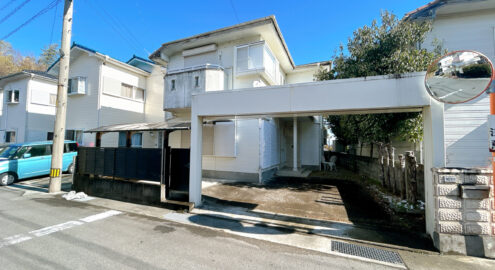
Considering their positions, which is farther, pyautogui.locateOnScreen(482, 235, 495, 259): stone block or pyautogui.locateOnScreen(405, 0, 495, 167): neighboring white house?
pyautogui.locateOnScreen(405, 0, 495, 167): neighboring white house

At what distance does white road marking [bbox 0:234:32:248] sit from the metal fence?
7.83ft

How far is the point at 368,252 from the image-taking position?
3090mm

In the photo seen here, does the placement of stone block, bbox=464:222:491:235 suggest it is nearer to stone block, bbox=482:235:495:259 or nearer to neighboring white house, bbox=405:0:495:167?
stone block, bbox=482:235:495:259

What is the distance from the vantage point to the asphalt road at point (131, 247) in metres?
2.71

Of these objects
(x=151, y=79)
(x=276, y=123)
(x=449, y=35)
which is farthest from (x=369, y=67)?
(x=151, y=79)

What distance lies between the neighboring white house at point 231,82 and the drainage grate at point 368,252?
17.0ft

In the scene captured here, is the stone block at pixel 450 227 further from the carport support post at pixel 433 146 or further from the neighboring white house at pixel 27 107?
the neighboring white house at pixel 27 107

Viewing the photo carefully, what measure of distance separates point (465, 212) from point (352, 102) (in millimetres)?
2422

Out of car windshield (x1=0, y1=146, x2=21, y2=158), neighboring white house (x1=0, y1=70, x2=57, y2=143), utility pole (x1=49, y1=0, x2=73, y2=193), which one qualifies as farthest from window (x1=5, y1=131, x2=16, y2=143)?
utility pole (x1=49, y1=0, x2=73, y2=193)

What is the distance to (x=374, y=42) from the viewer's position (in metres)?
7.04

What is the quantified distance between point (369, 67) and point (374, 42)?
1124 mm

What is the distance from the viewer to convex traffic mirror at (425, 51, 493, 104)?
9.62ft

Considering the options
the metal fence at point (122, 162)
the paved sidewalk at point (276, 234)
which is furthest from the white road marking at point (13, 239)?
the metal fence at point (122, 162)

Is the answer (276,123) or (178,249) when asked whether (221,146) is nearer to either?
(276,123)
